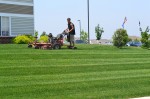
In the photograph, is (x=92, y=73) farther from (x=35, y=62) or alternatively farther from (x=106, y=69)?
(x=35, y=62)

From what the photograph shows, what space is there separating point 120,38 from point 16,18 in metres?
10.7

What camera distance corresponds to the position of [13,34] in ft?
117

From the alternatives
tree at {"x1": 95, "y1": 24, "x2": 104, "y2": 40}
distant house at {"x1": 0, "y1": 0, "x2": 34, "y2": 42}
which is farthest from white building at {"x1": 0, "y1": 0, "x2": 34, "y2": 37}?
tree at {"x1": 95, "y1": 24, "x2": 104, "y2": 40}

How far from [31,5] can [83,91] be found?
77.7ft

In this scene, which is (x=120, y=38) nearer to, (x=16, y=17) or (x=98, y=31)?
(x=16, y=17)

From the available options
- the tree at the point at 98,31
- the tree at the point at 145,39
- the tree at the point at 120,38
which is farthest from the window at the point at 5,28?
the tree at the point at 98,31

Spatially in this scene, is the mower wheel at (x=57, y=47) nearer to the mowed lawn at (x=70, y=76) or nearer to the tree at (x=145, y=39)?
the mowed lawn at (x=70, y=76)

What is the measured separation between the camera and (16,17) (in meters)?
35.2

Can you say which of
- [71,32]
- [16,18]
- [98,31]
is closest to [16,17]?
[16,18]

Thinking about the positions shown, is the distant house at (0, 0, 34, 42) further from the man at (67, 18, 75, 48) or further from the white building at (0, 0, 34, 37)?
the man at (67, 18, 75, 48)

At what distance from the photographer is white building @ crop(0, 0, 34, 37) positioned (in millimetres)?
34656

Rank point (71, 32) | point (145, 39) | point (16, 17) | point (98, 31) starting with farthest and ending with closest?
point (98, 31), point (16, 17), point (145, 39), point (71, 32)

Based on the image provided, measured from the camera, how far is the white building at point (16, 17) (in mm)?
34656

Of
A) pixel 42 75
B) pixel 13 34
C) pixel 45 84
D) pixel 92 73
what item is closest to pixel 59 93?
pixel 45 84
